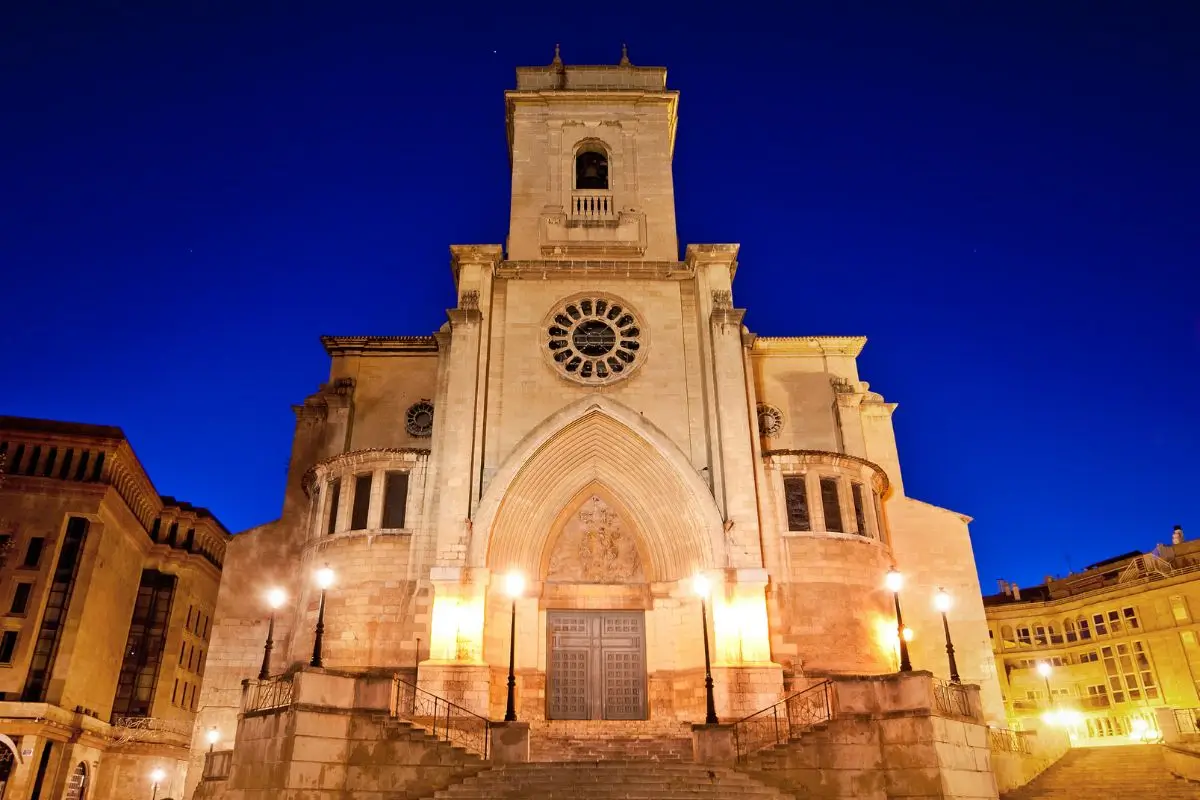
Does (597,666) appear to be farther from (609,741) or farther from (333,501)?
(333,501)

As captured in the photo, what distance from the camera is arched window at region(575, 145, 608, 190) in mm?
31203

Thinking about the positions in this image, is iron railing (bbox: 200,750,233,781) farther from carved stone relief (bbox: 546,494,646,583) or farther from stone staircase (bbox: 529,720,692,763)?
carved stone relief (bbox: 546,494,646,583)

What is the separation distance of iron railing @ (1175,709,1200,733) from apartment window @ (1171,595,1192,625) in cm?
1239

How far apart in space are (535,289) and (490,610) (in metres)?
10.1

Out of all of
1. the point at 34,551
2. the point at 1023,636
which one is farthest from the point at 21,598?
the point at 1023,636

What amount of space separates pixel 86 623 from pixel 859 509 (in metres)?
28.8

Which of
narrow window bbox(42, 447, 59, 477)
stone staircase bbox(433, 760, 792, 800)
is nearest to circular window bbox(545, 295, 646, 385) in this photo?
stone staircase bbox(433, 760, 792, 800)

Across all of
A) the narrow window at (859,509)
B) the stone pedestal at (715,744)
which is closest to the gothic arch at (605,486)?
the narrow window at (859,509)

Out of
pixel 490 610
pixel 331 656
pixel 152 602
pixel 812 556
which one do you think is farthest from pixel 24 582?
pixel 812 556

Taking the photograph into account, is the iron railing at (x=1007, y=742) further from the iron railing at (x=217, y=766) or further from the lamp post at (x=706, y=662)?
the iron railing at (x=217, y=766)

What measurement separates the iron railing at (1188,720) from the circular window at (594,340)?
18.9 m

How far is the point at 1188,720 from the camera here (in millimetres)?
25656

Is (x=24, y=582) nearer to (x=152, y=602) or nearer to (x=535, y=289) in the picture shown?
(x=152, y=602)

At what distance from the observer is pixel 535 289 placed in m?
27.0
